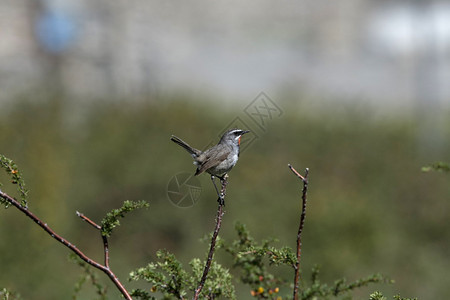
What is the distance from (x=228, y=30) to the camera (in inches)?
1292

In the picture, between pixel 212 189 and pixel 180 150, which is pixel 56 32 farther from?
pixel 212 189

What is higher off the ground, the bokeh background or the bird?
the bokeh background

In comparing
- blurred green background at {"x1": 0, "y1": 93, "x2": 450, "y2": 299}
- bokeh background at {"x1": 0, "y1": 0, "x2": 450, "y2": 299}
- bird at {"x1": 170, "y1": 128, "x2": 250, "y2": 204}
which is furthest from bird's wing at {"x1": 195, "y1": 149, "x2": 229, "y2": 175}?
blurred green background at {"x1": 0, "y1": 93, "x2": 450, "y2": 299}

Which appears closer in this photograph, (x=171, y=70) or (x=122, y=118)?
(x=122, y=118)

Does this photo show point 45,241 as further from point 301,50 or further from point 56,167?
point 301,50

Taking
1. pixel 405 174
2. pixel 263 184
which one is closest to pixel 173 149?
pixel 263 184

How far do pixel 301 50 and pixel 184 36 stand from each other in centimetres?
717

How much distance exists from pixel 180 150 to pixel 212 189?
150 cm

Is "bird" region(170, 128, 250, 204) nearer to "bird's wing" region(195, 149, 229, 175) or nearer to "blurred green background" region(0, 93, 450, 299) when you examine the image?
"bird's wing" region(195, 149, 229, 175)

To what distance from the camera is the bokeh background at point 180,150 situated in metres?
9.92

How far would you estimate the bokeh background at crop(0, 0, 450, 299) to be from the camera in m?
9.92

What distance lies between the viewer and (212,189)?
12.1m

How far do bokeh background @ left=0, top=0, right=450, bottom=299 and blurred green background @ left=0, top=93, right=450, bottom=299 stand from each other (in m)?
0.03

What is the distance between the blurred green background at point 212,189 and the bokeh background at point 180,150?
3 cm
